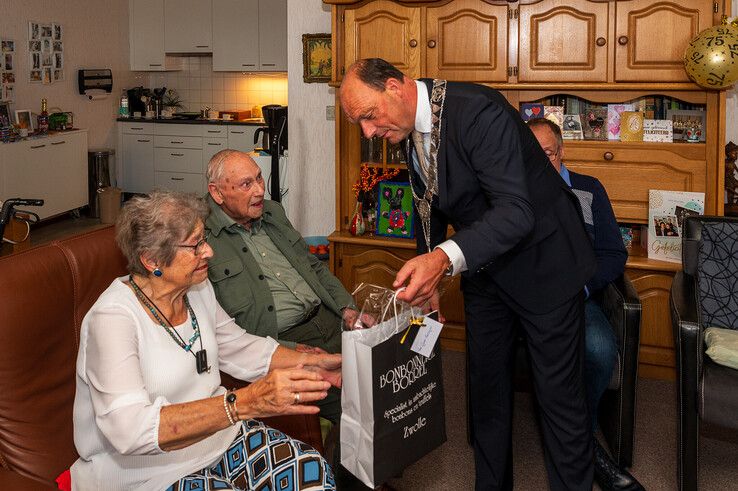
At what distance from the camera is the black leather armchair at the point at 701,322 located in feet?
8.81

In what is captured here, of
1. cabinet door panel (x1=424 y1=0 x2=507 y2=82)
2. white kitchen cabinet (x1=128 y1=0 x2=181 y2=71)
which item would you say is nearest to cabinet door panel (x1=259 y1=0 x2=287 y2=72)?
white kitchen cabinet (x1=128 y1=0 x2=181 y2=71)

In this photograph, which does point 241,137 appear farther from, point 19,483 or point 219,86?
point 19,483

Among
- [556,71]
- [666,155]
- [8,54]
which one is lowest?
[666,155]

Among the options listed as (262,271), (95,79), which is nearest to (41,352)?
(262,271)

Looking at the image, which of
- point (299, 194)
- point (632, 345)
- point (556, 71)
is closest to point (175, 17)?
point (299, 194)

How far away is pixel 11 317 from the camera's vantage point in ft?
6.22

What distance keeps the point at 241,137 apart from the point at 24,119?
2.03m

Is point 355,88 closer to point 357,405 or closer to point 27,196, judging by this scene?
point 357,405

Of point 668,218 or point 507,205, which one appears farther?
point 668,218

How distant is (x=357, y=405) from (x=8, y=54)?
6.84 meters

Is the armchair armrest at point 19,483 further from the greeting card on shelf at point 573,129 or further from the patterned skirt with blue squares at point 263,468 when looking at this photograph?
the greeting card on shelf at point 573,129

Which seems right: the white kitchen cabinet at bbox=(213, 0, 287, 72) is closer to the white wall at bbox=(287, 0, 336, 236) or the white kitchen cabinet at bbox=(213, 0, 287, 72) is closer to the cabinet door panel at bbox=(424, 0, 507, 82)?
the white wall at bbox=(287, 0, 336, 236)

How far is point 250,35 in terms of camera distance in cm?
840

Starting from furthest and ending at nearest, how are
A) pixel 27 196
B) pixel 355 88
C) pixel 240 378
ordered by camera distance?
pixel 27 196, pixel 240 378, pixel 355 88
